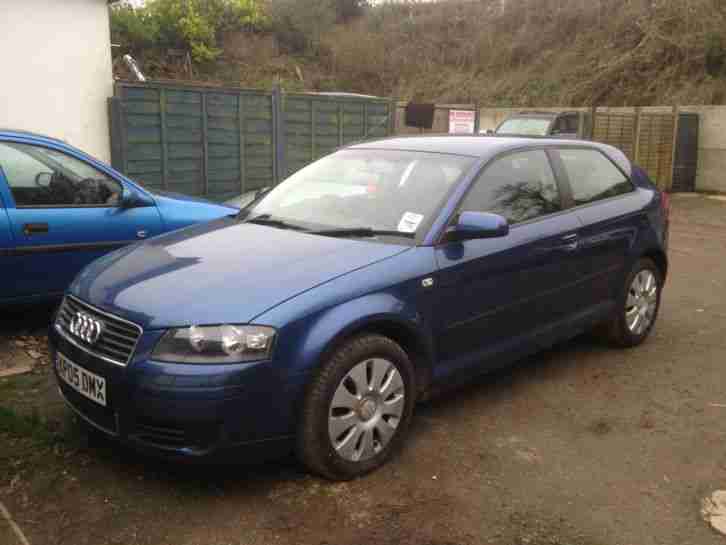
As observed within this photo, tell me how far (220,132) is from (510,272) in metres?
7.93

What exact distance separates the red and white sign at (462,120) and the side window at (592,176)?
10077 millimetres

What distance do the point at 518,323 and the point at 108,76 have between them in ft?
28.3

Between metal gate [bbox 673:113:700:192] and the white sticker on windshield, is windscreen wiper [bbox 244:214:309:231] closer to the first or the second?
the white sticker on windshield

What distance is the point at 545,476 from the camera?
11.7 ft

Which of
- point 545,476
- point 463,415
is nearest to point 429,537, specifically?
point 545,476

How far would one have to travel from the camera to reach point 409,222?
3.91 metres

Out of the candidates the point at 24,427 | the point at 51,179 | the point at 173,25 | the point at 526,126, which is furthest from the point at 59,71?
the point at 173,25

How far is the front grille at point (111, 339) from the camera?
10.3 ft

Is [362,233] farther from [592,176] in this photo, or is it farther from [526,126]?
[526,126]

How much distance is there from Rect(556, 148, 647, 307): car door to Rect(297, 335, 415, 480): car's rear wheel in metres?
1.87

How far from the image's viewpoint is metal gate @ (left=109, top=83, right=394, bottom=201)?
10.2 m

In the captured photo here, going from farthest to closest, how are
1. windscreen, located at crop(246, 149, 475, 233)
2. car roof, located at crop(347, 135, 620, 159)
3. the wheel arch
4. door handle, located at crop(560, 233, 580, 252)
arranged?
1. door handle, located at crop(560, 233, 580, 252)
2. car roof, located at crop(347, 135, 620, 159)
3. windscreen, located at crop(246, 149, 475, 233)
4. the wheel arch

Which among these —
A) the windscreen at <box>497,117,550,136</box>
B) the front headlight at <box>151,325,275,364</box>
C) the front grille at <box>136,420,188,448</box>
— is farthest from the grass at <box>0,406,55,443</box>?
the windscreen at <box>497,117,550,136</box>

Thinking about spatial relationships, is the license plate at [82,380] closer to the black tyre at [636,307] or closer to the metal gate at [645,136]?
the black tyre at [636,307]
